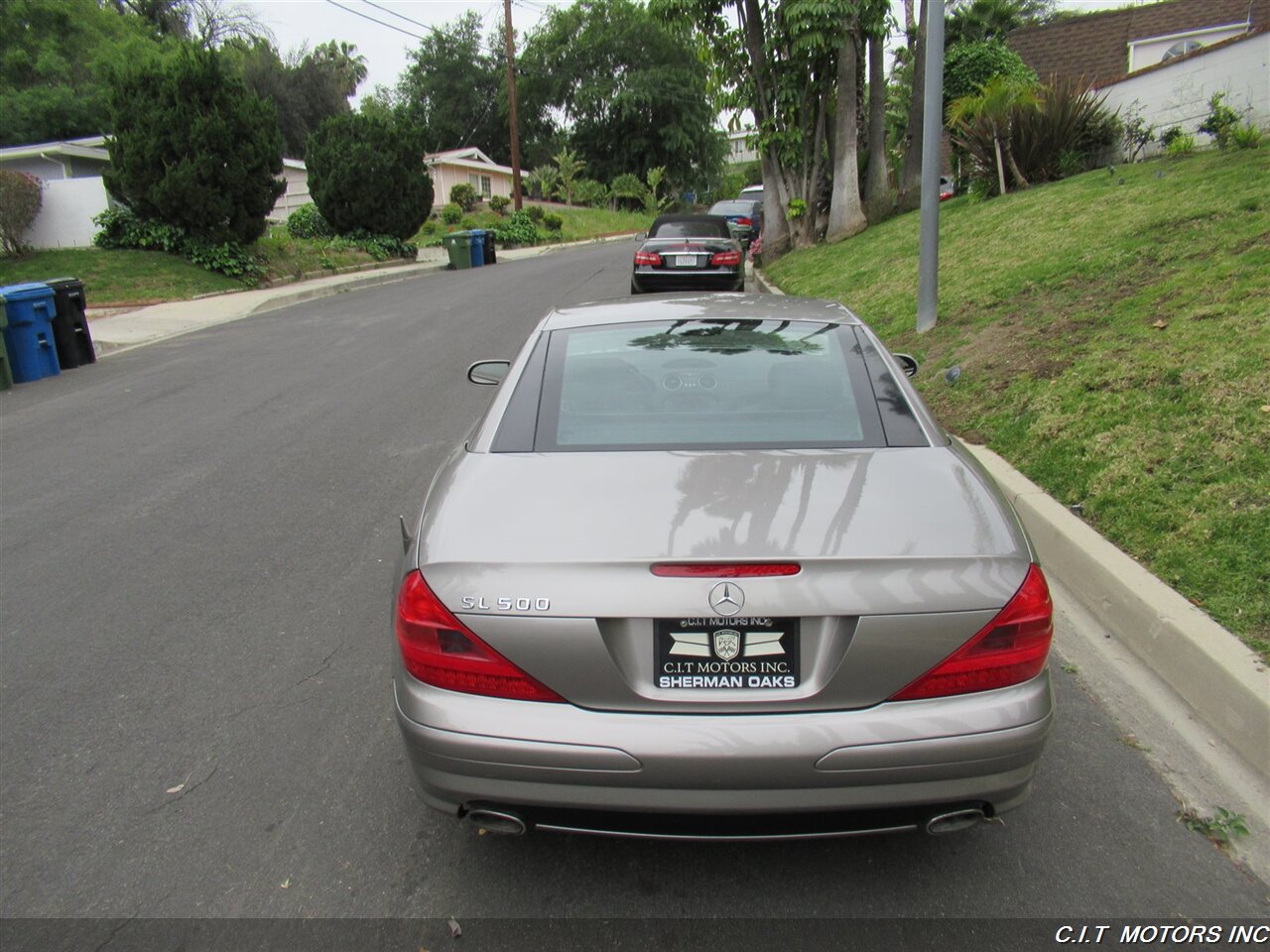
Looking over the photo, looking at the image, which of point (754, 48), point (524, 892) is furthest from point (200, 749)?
point (754, 48)

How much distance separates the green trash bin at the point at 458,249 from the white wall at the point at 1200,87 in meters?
18.1

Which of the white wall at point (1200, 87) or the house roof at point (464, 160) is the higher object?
the house roof at point (464, 160)

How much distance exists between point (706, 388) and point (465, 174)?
56205 millimetres

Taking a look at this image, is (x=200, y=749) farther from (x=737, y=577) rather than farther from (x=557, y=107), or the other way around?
(x=557, y=107)

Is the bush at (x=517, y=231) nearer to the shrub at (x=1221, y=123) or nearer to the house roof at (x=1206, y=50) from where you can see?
the house roof at (x=1206, y=50)

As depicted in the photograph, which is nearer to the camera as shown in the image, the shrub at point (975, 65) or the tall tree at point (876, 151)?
the tall tree at point (876, 151)

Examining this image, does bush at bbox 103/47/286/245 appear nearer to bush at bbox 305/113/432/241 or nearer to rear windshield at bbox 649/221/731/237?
bush at bbox 305/113/432/241

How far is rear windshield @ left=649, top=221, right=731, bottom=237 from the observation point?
17172 millimetres

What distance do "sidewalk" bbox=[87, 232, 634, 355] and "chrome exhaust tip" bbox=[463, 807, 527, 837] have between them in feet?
46.5

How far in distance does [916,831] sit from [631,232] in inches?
1925

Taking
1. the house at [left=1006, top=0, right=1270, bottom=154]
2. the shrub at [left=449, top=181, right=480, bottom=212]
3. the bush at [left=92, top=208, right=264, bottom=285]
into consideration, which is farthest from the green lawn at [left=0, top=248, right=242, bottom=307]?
the shrub at [left=449, top=181, right=480, bottom=212]

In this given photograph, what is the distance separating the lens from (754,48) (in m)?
19.4

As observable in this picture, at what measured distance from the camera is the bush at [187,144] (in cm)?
2058

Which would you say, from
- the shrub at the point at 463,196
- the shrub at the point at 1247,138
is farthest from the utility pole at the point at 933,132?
the shrub at the point at 463,196
